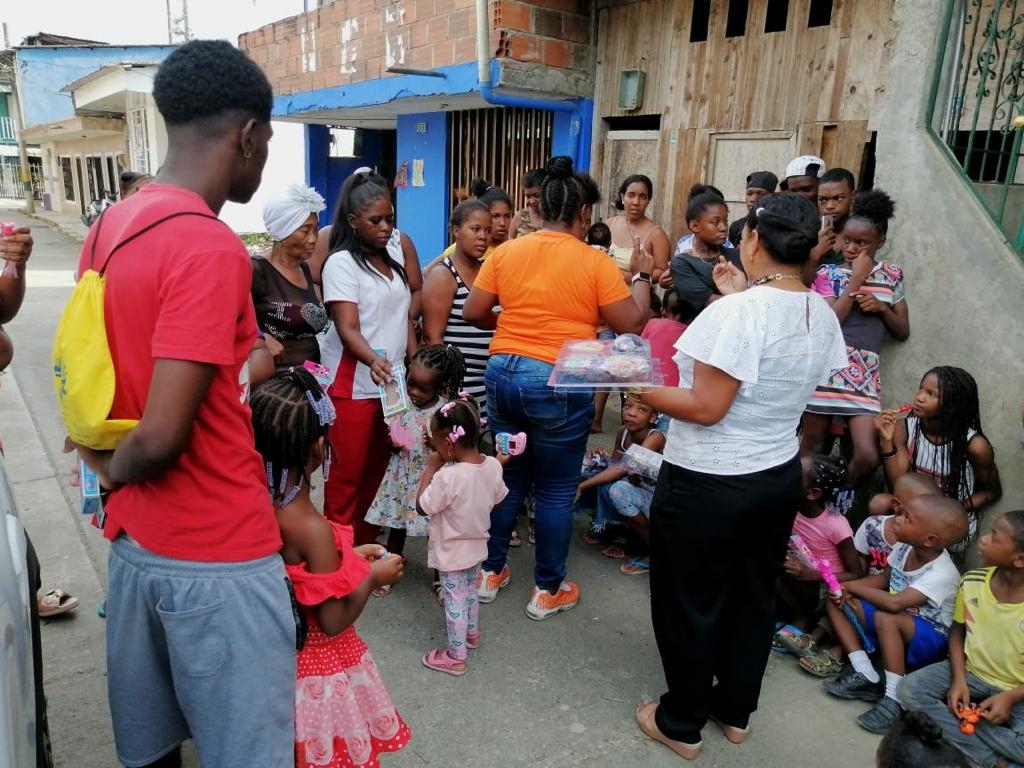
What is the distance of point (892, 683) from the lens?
2.72 m

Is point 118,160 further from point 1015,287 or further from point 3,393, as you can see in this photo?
point 1015,287

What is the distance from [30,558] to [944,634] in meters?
3.14

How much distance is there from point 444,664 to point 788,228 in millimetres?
2040

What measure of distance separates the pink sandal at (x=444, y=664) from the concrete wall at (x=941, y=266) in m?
2.38

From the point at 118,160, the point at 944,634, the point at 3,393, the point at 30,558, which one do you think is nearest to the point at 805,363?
the point at 944,634

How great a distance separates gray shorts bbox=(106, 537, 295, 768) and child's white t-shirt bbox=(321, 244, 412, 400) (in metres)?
1.75

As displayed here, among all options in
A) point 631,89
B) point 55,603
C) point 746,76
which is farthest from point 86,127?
point 55,603

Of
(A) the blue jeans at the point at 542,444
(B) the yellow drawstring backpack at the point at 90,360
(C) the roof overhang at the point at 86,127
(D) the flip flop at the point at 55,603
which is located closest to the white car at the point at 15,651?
(B) the yellow drawstring backpack at the point at 90,360

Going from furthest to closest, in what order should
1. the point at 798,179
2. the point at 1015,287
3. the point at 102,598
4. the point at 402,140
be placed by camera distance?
the point at 402,140
the point at 798,179
the point at 102,598
the point at 1015,287

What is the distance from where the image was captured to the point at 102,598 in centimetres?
329

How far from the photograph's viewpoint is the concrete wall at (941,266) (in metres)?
3.13

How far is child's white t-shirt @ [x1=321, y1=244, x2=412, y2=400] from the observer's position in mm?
3229

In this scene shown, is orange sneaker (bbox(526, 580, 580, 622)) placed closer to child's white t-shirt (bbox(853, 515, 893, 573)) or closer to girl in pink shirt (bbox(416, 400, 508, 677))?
girl in pink shirt (bbox(416, 400, 508, 677))

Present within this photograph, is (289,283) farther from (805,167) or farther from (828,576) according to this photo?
(805,167)
